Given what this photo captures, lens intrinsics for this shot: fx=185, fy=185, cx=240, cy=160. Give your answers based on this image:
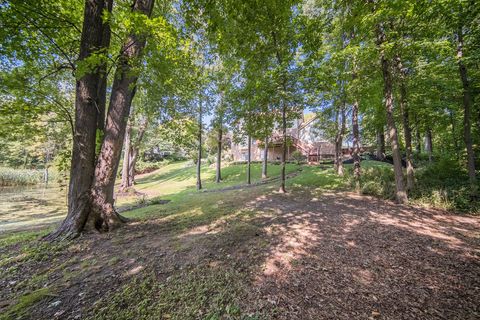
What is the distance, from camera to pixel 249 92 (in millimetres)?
9164

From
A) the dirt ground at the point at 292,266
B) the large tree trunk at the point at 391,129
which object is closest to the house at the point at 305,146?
the large tree trunk at the point at 391,129

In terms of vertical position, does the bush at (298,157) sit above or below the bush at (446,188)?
above

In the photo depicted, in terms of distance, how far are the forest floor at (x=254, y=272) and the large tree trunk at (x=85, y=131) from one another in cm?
72

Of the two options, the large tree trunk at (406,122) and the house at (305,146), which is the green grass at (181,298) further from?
the house at (305,146)

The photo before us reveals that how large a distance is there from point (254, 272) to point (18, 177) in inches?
1263

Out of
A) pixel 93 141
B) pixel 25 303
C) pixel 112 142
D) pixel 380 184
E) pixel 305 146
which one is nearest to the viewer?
pixel 25 303

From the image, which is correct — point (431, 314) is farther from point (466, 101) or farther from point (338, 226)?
point (466, 101)

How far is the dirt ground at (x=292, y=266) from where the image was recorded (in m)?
2.20

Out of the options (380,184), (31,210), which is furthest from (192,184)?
(380,184)

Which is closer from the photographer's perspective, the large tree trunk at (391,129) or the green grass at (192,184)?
the large tree trunk at (391,129)

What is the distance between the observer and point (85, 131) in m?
4.77

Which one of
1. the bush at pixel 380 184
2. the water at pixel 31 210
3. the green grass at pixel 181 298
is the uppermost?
the bush at pixel 380 184

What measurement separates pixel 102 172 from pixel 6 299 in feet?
9.81

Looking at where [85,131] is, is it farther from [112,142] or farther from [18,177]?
[18,177]
